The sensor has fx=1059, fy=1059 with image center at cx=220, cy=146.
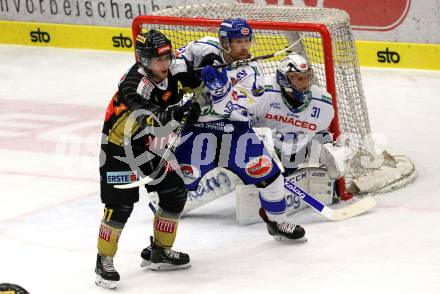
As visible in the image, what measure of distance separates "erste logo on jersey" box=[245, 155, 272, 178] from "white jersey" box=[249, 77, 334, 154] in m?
0.49

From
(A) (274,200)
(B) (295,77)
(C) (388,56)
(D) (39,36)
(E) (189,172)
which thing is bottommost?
(D) (39,36)

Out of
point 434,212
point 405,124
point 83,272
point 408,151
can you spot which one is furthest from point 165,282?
point 405,124

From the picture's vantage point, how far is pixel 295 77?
16.4 ft

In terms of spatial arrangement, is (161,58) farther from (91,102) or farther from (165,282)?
A: (91,102)

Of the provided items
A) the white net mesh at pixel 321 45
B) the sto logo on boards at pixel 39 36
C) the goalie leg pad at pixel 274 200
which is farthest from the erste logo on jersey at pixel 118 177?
the sto logo on boards at pixel 39 36

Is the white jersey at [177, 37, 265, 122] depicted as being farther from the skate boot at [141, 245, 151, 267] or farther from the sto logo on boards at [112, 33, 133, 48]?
the sto logo on boards at [112, 33, 133, 48]

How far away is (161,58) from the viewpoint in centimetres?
412

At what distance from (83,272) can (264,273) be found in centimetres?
77

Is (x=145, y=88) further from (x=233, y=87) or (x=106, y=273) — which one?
(x=106, y=273)

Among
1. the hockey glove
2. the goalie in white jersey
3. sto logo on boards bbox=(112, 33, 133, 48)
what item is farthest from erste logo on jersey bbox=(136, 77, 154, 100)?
sto logo on boards bbox=(112, 33, 133, 48)

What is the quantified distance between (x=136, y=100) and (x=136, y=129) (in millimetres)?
139

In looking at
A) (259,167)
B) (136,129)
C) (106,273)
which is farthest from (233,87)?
(106,273)

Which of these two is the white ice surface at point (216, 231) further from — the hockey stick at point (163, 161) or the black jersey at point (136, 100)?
the black jersey at point (136, 100)

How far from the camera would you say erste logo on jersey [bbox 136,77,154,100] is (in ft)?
13.5
